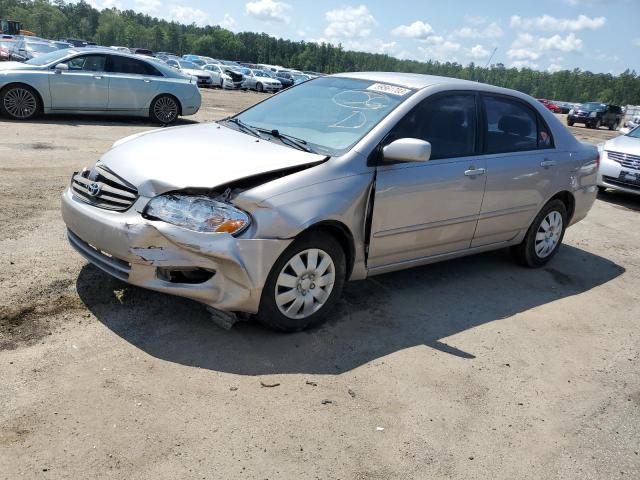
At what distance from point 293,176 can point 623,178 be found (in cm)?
807

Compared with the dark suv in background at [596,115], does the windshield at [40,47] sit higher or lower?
→ higher

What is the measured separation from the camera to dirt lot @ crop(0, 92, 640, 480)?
2.82m

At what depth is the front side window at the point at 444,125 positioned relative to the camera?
177 inches

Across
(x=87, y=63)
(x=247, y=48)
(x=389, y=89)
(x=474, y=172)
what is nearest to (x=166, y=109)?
(x=87, y=63)

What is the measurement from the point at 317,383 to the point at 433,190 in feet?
6.16

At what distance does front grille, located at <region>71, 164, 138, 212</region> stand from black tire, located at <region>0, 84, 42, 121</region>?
8214 mm

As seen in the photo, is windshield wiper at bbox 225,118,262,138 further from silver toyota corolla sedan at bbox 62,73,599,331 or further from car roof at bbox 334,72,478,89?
car roof at bbox 334,72,478,89

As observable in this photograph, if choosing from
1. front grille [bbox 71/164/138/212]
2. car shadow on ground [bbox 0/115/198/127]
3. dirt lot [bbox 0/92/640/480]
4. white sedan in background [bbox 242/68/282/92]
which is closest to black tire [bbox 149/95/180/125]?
car shadow on ground [bbox 0/115/198/127]

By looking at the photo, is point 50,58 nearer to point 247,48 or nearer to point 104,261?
point 104,261

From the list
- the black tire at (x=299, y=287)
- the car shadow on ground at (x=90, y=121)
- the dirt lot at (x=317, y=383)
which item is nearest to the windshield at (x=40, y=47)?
the car shadow on ground at (x=90, y=121)

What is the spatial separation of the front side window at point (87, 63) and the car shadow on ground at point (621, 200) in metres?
10.0

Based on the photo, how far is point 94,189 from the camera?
3936 mm

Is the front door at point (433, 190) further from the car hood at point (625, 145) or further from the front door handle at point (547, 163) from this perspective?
the car hood at point (625, 145)

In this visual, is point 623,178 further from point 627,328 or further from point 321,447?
point 321,447
